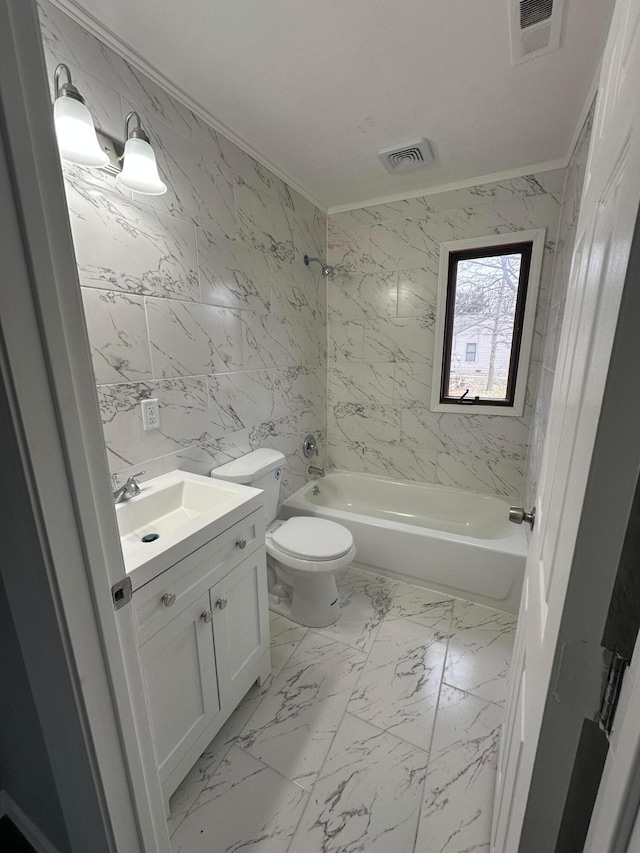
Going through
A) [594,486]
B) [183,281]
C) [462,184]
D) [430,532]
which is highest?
[462,184]

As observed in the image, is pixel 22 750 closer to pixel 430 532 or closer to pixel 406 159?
pixel 430 532

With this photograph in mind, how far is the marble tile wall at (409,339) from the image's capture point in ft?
7.30

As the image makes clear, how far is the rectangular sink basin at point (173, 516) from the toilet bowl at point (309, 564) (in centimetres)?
50

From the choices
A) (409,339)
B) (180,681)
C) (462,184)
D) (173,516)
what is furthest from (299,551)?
(462,184)

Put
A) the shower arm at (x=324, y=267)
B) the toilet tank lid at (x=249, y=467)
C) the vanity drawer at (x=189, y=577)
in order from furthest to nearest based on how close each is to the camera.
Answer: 1. the shower arm at (x=324, y=267)
2. the toilet tank lid at (x=249, y=467)
3. the vanity drawer at (x=189, y=577)

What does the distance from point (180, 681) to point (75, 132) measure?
5.48 ft

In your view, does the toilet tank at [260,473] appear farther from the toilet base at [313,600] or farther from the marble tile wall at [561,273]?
the marble tile wall at [561,273]

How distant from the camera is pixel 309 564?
167 cm

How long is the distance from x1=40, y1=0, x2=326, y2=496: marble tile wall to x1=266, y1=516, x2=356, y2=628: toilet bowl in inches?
21.3

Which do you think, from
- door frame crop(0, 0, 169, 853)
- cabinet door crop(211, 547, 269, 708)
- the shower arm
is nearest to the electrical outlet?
cabinet door crop(211, 547, 269, 708)

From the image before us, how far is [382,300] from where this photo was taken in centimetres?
262

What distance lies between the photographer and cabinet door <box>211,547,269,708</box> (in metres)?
1.21

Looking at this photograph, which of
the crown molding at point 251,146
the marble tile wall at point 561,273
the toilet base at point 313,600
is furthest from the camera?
the toilet base at point 313,600

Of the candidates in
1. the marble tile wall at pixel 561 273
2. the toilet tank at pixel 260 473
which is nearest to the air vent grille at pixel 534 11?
the marble tile wall at pixel 561 273
